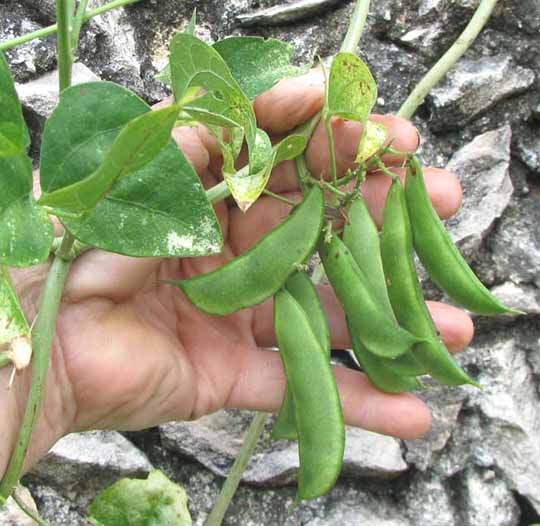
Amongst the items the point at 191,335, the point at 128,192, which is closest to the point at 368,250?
the point at 191,335

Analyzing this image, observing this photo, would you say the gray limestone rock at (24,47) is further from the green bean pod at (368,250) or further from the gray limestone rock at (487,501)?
the gray limestone rock at (487,501)

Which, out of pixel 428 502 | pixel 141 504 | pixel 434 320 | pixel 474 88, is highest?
pixel 474 88

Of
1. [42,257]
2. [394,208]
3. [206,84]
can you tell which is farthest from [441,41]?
[42,257]

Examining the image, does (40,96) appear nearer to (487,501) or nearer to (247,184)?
(247,184)

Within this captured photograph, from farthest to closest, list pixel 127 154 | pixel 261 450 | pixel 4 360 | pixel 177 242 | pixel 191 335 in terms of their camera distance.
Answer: pixel 261 450, pixel 191 335, pixel 4 360, pixel 177 242, pixel 127 154

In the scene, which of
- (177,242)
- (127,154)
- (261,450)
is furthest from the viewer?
(261,450)

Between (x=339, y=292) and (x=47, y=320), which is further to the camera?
(x=339, y=292)
